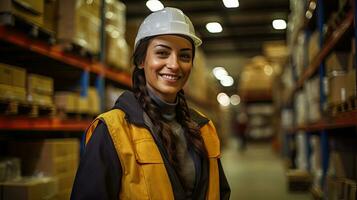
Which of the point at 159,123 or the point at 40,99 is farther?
the point at 40,99

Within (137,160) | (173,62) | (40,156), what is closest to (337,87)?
(173,62)

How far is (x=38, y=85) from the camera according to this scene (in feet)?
13.1

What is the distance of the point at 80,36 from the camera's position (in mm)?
4773

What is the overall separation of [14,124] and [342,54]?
324 cm

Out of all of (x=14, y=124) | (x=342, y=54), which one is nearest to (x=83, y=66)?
(x=14, y=124)

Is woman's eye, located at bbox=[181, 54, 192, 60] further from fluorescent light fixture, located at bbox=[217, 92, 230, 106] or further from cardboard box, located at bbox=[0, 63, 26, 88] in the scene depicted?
fluorescent light fixture, located at bbox=[217, 92, 230, 106]

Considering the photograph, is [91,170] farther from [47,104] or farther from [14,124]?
[47,104]

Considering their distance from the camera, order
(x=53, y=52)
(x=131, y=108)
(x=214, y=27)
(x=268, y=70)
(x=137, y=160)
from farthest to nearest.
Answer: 1. (x=214, y=27)
2. (x=268, y=70)
3. (x=53, y=52)
4. (x=131, y=108)
5. (x=137, y=160)

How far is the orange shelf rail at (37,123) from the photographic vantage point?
3.38 m

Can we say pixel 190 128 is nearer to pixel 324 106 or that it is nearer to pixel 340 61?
pixel 340 61

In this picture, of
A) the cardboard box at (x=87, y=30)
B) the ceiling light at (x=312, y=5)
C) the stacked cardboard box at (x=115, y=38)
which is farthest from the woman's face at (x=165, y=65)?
the stacked cardboard box at (x=115, y=38)

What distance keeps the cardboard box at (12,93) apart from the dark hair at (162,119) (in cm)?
176

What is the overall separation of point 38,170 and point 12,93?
0.93 meters

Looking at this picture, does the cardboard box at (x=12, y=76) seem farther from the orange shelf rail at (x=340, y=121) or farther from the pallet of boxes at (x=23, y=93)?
the orange shelf rail at (x=340, y=121)
